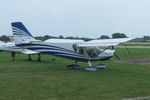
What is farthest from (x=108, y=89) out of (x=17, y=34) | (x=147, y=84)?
(x=17, y=34)

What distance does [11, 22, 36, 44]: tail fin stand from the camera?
659 inches

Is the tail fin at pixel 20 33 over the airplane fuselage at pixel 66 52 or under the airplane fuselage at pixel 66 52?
over

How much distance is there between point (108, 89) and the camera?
8.32m

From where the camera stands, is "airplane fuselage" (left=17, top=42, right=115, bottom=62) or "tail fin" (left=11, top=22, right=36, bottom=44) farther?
"tail fin" (left=11, top=22, right=36, bottom=44)

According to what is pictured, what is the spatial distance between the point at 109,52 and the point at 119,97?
27.0 feet

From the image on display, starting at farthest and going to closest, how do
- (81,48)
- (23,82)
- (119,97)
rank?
(81,48), (23,82), (119,97)

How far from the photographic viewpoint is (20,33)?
56.7ft

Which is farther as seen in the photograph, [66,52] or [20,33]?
[20,33]

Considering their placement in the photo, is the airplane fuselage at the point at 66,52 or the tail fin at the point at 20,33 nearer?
the airplane fuselage at the point at 66,52

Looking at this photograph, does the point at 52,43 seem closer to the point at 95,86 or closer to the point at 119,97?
the point at 95,86

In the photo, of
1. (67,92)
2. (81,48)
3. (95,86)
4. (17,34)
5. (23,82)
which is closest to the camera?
(67,92)

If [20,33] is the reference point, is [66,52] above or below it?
below

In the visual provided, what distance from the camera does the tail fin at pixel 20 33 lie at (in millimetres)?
16734

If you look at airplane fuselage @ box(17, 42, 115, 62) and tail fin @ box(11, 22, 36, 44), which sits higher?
tail fin @ box(11, 22, 36, 44)
